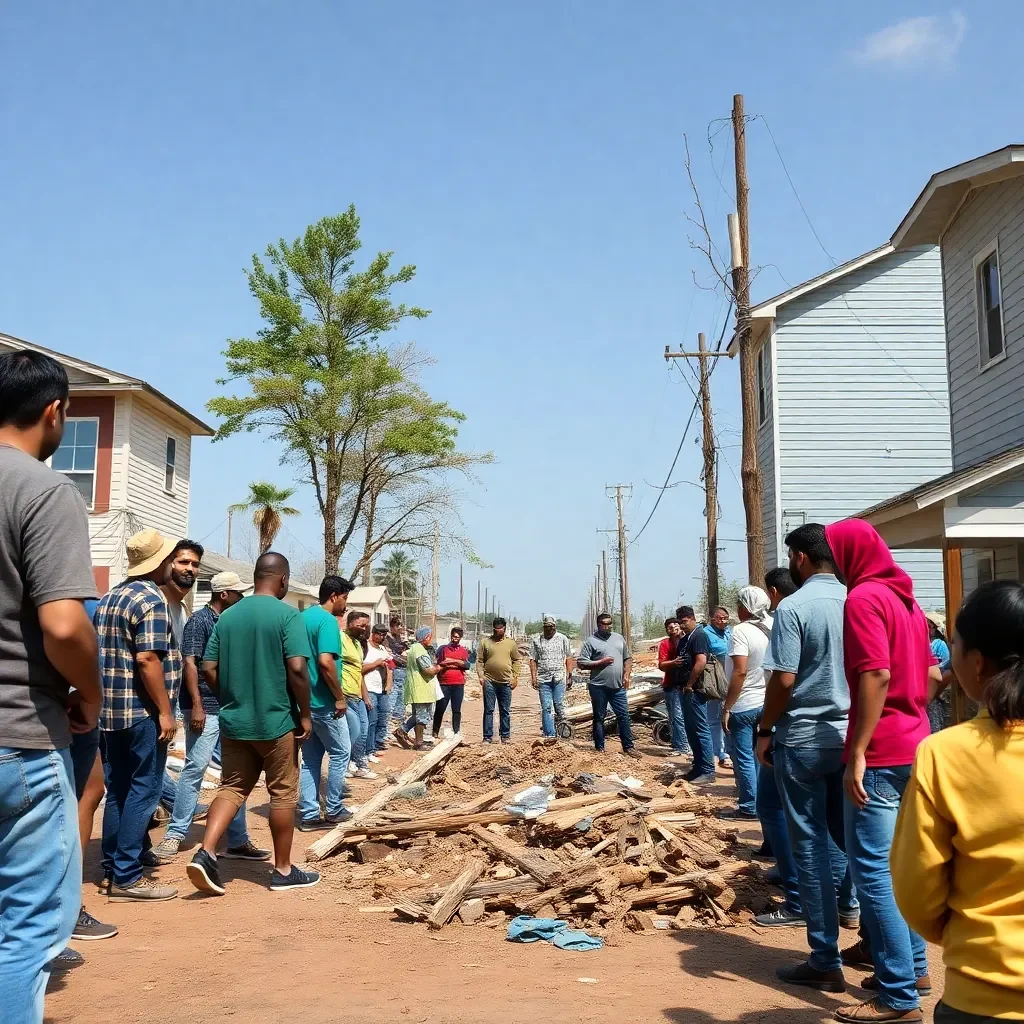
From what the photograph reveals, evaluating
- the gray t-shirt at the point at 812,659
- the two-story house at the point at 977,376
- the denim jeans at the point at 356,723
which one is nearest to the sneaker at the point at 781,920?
the gray t-shirt at the point at 812,659

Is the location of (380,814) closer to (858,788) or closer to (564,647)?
(858,788)

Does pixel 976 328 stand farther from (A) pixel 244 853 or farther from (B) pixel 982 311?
(A) pixel 244 853

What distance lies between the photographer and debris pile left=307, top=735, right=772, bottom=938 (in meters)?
6.32

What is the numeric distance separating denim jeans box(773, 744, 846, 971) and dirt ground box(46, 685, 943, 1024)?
28cm

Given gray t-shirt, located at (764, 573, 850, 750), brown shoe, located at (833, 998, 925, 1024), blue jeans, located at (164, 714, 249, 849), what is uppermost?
gray t-shirt, located at (764, 573, 850, 750)

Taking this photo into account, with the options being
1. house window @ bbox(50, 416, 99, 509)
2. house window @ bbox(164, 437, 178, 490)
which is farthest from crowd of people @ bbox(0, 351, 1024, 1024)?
house window @ bbox(164, 437, 178, 490)

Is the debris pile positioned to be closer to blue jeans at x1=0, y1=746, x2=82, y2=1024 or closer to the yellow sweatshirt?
blue jeans at x1=0, y1=746, x2=82, y2=1024

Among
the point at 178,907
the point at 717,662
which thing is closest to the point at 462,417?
the point at 717,662

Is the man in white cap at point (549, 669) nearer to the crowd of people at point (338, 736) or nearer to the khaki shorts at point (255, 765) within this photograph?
the crowd of people at point (338, 736)

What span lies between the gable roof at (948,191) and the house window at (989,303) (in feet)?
3.59

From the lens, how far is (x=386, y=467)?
30.2 metres

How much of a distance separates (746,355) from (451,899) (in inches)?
406

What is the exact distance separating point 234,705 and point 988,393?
13161mm

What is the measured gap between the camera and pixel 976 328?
15812 mm
